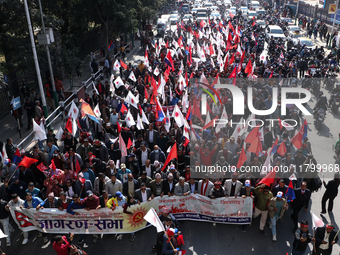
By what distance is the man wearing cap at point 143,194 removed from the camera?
830 cm

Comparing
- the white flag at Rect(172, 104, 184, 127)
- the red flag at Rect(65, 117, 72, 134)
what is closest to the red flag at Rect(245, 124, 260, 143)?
the white flag at Rect(172, 104, 184, 127)

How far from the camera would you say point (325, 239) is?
23.3 ft

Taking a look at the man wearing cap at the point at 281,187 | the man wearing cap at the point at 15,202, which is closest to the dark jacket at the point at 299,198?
the man wearing cap at the point at 281,187

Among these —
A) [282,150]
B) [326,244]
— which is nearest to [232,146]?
[282,150]

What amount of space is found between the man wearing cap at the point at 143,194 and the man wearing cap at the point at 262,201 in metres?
2.59

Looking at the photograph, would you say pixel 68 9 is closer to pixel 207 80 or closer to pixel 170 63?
pixel 170 63

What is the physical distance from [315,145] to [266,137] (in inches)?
A: 119

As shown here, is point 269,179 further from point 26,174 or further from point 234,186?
point 26,174

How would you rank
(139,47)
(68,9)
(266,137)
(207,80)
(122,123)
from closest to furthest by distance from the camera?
(266,137)
(122,123)
(207,80)
(68,9)
(139,47)

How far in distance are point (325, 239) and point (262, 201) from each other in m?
1.65

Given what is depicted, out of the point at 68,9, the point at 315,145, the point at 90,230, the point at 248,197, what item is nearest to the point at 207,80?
the point at 315,145

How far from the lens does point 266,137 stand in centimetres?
1169

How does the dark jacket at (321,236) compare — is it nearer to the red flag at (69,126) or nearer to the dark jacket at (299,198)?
the dark jacket at (299,198)

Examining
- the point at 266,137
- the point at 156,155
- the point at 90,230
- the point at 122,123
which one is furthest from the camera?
the point at 122,123
